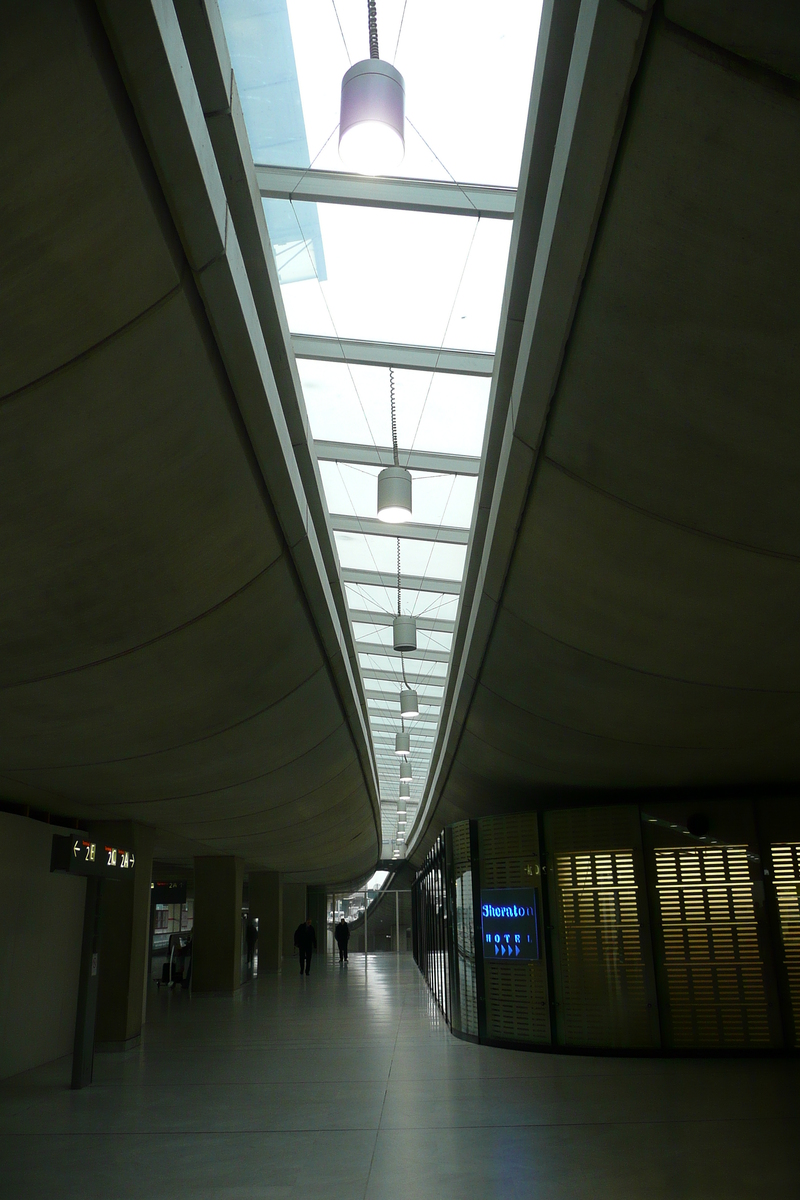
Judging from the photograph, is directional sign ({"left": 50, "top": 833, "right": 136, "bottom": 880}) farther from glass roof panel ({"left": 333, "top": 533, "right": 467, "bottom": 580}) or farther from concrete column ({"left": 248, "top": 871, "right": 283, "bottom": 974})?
concrete column ({"left": 248, "top": 871, "right": 283, "bottom": 974})

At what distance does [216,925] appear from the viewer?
69.5 feet

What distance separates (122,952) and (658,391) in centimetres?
1206

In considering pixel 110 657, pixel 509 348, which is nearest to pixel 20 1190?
pixel 110 657

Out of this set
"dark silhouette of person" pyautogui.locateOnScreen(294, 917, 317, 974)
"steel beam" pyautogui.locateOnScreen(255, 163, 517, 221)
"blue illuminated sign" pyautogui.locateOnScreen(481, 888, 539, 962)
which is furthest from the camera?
"dark silhouette of person" pyautogui.locateOnScreen(294, 917, 317, 974)

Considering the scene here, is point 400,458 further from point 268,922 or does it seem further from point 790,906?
point 268,922

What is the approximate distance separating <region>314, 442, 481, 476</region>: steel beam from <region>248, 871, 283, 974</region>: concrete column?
854 inches

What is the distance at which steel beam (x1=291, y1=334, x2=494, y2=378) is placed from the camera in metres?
8.59

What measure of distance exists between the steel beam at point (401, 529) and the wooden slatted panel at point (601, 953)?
5.01m

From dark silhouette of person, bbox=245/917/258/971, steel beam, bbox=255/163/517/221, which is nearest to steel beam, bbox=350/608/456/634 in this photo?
steel beam, bbox=255/163/517/221

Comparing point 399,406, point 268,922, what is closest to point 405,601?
point 399,406

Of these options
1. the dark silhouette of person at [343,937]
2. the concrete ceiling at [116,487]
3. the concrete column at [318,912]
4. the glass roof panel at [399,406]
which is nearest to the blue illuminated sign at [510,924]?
the concrete ceiling at [116,487]

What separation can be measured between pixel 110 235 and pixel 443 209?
397 cm

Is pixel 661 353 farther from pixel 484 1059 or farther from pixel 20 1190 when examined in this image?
pixel 484 1059

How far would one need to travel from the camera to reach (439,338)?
332 inches
